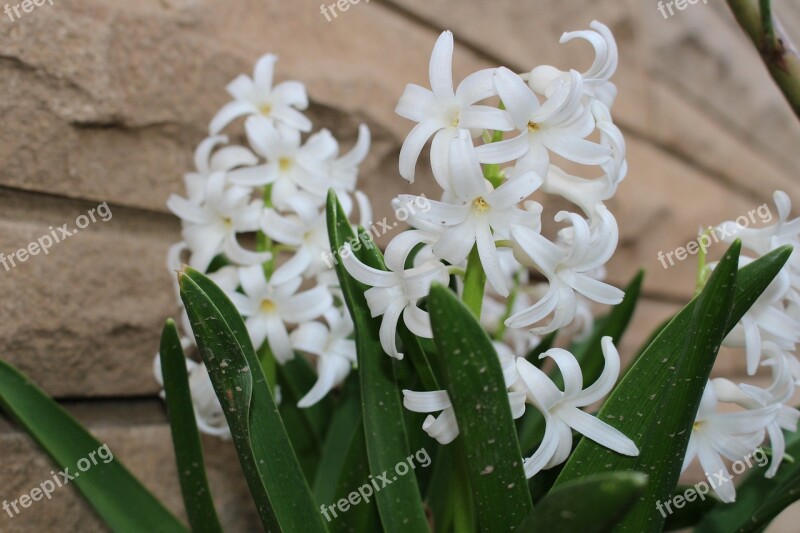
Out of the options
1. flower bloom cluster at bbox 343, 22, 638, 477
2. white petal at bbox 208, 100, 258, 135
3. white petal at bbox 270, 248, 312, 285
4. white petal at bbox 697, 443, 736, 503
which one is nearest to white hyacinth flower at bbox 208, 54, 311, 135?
white petal at bbox 208, 100, 258, 135

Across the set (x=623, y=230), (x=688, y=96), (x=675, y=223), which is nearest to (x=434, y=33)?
(x=623, y=230)

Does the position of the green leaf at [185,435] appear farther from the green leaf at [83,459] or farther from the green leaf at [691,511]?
the green leaf at [691,511]

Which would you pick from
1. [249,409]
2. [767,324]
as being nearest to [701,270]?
[767,324]

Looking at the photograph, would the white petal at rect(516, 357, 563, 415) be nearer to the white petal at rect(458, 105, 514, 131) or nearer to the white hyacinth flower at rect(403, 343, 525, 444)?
the white hyacinth flower at rect(403, 343, 525, 444)

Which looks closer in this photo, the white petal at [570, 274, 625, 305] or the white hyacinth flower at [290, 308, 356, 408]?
the white petal at [570, 274, 625, 305]

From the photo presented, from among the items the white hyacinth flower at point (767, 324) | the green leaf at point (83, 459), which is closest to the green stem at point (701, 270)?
the white hyacinth flower at point (767, 324)

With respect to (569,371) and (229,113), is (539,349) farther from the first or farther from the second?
(229,113)
